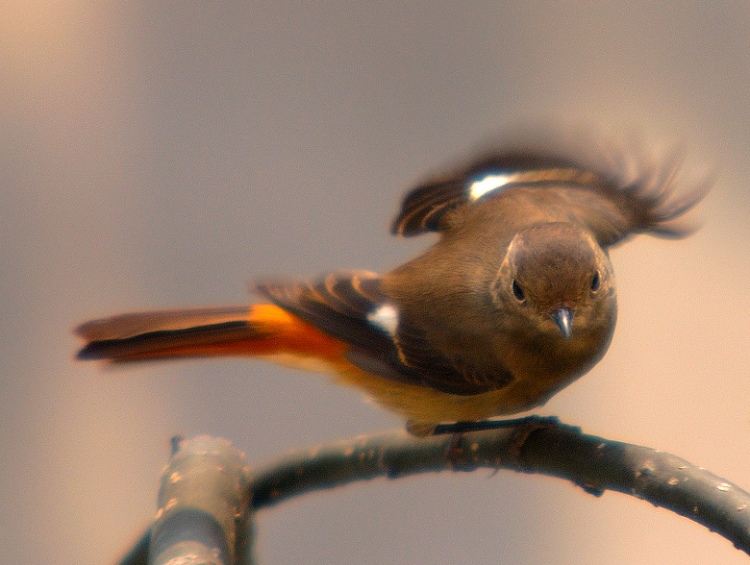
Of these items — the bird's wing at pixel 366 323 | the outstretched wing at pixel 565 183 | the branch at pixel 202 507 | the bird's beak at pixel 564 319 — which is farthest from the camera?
the outstretched wing at pixel 565 183

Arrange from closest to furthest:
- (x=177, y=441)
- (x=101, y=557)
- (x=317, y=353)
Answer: (x=177, y=441), (x=317, y=353), (x=101, y=557)

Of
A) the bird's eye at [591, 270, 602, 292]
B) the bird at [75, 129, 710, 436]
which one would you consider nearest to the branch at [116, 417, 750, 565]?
the bird at [75, 129, 710, 436]

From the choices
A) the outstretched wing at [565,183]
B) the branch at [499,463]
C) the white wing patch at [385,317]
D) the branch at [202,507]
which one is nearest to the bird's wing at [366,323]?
the white wing patch at [385,317]

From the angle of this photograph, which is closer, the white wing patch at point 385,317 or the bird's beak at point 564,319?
the bird's beak at point 564,319

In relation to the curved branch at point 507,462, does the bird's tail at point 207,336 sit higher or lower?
higher

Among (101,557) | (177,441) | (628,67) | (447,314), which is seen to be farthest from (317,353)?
(628,67)

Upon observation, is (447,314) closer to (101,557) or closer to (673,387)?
(673,387)

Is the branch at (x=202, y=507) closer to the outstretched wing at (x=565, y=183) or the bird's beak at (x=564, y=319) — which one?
the bird's beak at (x=564, y=319)
